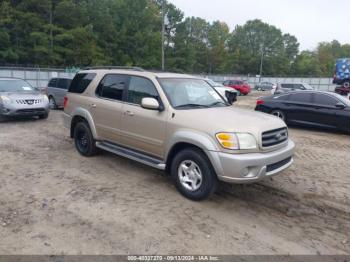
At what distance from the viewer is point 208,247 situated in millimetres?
3467

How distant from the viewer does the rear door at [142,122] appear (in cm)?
501

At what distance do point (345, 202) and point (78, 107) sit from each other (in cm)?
540

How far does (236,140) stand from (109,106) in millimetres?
2793

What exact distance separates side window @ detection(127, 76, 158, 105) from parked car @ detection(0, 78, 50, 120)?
22.3 ft

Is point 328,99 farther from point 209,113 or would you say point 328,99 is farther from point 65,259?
point 65,259

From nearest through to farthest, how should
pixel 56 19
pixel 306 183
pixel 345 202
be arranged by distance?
pixel 345 202 < pixel 306 183 < pixel 56 19

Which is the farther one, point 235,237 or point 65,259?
point 235,237

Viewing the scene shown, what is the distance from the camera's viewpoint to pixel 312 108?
10.6m

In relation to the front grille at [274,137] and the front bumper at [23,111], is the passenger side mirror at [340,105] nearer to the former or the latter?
the front grille at [274,137]

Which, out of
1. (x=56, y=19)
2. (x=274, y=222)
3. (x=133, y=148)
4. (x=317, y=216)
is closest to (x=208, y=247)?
(x=274, y=222)

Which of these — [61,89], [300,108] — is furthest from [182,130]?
[61,89]

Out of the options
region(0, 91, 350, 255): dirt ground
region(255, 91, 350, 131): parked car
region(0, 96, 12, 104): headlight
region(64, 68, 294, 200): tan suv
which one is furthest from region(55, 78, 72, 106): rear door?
Answer: region(255, 91, 350, 131): parked car

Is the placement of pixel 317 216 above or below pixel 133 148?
below

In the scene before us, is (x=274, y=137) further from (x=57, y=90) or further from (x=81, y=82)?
(x=57, y=90)
